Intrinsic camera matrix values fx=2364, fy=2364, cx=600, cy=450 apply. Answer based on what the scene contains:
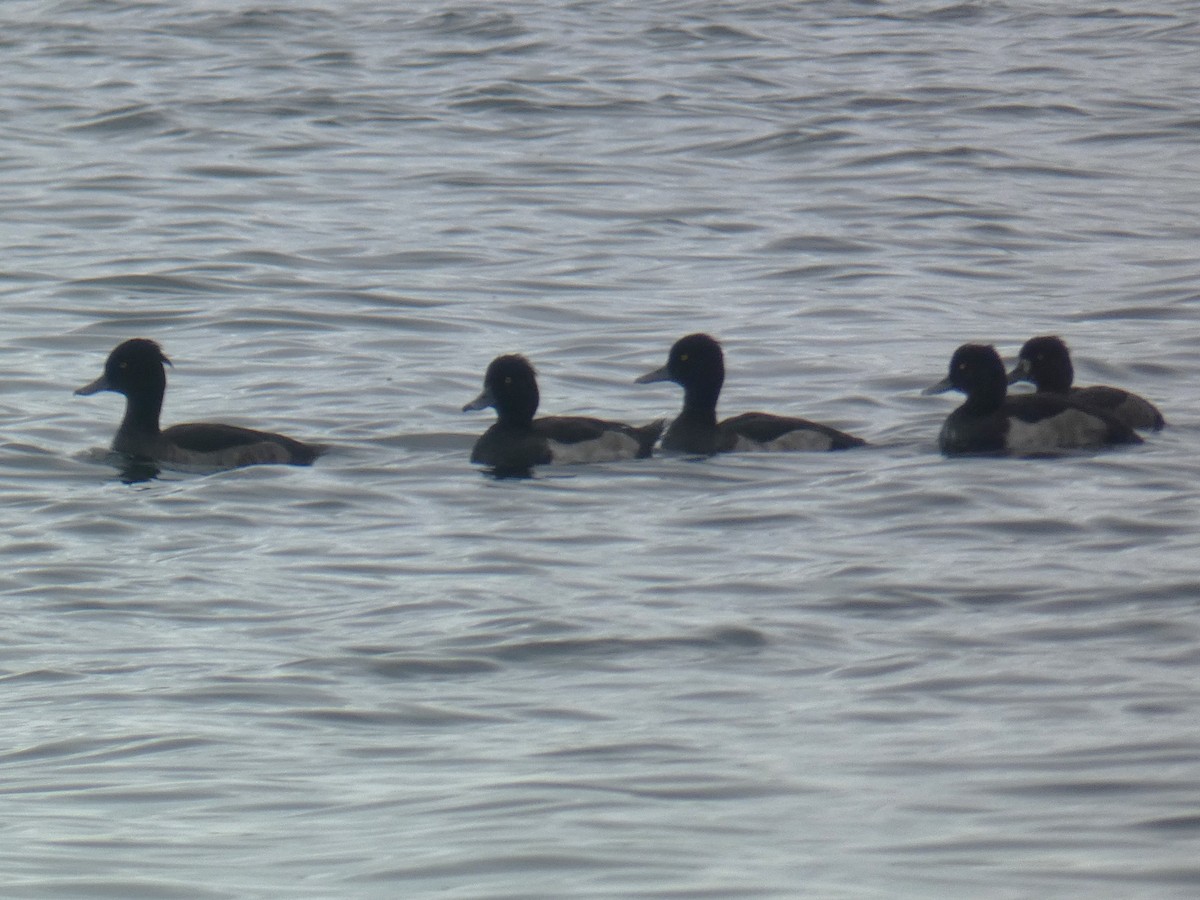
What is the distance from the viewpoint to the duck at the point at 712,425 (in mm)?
12367

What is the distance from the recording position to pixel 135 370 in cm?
1295

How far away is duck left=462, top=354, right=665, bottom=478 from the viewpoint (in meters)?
12.2

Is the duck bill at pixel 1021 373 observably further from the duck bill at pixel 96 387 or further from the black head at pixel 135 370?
the duck bill at pixel 96 387

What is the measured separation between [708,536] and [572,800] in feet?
13.8

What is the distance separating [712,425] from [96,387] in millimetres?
3450

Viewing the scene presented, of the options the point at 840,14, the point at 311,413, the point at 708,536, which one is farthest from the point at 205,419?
the point at 840,14

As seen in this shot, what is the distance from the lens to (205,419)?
13.7 m

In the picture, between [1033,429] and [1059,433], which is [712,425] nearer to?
[1033,429]

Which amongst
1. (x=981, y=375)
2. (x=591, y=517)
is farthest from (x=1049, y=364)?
(x=591, y=517)

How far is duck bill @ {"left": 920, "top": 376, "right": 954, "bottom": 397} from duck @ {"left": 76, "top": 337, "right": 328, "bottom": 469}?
11.2ft

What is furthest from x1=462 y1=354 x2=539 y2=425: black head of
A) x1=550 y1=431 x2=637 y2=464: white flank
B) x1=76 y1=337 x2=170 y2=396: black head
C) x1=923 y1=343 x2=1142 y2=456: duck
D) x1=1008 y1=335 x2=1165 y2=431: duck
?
x1=1008 y1=335 x2=1165 y2=431: duck

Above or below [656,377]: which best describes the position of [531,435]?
below

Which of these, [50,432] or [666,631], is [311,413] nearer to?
[50,432]

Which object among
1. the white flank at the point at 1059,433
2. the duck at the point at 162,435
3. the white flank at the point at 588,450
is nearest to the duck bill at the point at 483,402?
the white flank at the point at 588,450
